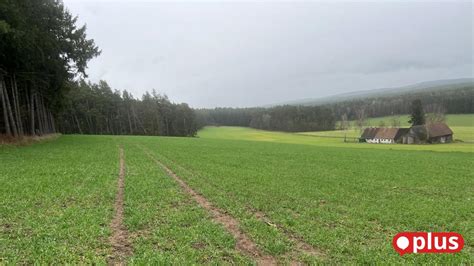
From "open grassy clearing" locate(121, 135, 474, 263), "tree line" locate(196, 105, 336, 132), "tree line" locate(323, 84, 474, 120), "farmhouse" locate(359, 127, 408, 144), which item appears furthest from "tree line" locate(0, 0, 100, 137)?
"tree line" locate(323, 84, 474, 120)

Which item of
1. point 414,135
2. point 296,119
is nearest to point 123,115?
point 296,119

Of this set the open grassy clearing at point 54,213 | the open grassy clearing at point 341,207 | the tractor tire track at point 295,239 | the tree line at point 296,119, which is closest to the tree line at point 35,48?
the open grassy clearing at point 54,213

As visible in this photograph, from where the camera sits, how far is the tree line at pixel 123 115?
8894 cm

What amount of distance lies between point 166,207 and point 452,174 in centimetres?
1913

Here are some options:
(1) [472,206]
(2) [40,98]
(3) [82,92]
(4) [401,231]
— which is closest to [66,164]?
(4) [401,231]

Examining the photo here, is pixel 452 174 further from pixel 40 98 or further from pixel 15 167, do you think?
pixel 40 98

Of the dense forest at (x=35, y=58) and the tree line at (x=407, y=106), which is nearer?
the dense forest at (x=35, y=58)

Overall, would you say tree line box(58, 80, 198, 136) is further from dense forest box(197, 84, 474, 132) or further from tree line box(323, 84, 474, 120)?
tree line box(323, 84, 474, 120)

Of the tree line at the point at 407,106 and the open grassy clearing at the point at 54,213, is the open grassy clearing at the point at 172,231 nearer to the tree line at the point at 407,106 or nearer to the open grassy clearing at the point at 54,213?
the open grassy clearing at the point at 54,213

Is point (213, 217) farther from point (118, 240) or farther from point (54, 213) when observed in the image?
point (54, 213)

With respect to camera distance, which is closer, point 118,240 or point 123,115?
point 118,240

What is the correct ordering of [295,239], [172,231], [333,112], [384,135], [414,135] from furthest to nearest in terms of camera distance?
[333,112] → [384,135] → [414,135] → [172,231] → [295,239]

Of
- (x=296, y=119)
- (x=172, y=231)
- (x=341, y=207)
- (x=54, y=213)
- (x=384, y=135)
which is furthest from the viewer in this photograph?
(x=296, y=119)

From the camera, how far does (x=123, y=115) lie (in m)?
98.8
